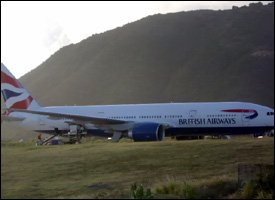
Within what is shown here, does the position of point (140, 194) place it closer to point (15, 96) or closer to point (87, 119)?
point (87, 119)

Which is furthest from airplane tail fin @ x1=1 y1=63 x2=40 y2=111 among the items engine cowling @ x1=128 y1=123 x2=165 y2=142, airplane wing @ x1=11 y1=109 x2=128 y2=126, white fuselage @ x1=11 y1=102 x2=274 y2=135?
engine cowling @ x1=128 y1=123 x2=165 y2=142

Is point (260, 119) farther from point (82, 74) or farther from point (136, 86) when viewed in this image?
point (82, 74)

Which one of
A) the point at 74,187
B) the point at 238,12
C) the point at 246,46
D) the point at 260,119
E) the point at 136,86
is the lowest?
the point at 74,187

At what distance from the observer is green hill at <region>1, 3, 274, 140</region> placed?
347 feet

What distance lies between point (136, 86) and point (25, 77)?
39.2 meters

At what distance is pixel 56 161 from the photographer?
22766 mm

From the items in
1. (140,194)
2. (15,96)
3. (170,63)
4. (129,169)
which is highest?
(170,63)

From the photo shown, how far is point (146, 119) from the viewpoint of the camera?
1731 inches

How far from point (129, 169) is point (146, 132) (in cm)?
1787

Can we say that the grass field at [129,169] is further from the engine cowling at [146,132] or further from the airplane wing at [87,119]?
the airplane wing at [87,119]

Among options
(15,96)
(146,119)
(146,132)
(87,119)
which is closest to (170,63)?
(15,96)

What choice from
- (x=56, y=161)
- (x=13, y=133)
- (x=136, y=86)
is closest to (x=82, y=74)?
(x=136, y=86)

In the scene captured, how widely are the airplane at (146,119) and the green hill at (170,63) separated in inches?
2039

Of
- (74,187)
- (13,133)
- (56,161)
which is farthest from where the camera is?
(13,133)
